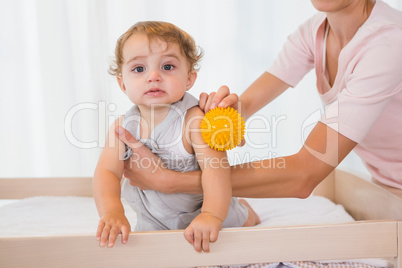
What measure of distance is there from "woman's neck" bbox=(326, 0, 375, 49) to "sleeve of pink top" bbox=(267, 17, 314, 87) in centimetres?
16

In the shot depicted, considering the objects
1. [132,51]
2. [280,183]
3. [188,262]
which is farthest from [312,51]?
[188,262]

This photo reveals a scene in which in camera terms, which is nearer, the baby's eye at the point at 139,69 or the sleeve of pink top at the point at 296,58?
the baby's eye at the point at 139,69

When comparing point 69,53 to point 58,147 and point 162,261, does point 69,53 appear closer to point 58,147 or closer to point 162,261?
point 58,147

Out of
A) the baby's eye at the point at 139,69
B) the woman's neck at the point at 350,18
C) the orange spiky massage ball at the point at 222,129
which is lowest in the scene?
the orange spiky massage ball at the point at 222,129

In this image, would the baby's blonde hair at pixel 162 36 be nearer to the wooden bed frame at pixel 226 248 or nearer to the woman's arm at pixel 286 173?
the woman's arm at pixel 286 173

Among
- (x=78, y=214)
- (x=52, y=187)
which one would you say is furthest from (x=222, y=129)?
(x=52, y=187)

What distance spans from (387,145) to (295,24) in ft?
4.44

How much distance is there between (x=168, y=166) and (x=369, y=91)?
0.59 metres

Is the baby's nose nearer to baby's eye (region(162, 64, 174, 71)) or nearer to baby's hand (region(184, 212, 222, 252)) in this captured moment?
baby's eye (region(162, 64, 174, 71))

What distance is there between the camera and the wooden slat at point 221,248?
0.97 metres

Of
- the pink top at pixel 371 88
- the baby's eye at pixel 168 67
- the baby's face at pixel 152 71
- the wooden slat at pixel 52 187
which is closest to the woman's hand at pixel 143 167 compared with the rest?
the baby's face at pixel 152 71

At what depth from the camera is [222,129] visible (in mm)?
1072

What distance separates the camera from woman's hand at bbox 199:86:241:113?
1.17m

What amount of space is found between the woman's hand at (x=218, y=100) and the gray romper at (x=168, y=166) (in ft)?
0.10
